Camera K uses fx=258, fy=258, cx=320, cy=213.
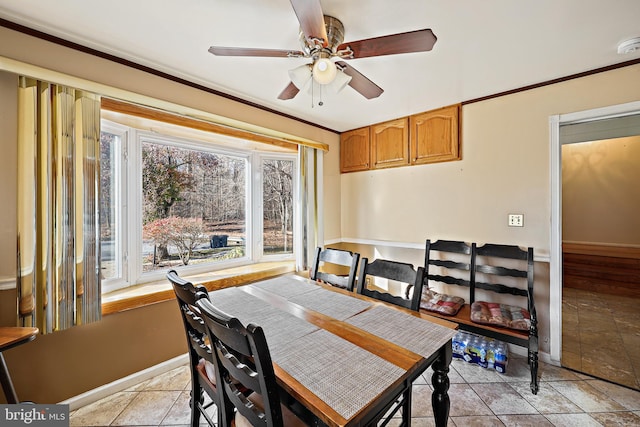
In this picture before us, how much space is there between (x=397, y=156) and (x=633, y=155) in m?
3.99

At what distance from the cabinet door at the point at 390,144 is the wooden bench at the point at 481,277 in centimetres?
104

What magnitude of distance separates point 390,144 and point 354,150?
524mm

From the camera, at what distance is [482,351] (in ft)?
6.94

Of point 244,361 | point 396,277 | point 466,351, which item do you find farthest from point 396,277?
point 466,351

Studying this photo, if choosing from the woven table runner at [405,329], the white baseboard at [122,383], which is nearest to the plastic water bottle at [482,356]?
the woven table runner at [405,329]

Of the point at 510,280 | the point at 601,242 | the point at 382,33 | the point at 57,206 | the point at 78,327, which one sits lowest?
the point at 78,327

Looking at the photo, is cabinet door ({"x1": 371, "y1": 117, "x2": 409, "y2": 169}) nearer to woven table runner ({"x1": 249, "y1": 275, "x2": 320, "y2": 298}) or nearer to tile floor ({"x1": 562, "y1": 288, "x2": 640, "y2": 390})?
woven table runner ({"x1": 249, "y1": 275, "x2": 320, "y2": 298})

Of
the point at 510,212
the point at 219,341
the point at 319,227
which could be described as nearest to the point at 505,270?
the point at 510,212

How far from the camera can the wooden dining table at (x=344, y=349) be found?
2.68 feet

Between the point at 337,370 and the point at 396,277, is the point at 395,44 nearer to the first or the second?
the point at 396,277

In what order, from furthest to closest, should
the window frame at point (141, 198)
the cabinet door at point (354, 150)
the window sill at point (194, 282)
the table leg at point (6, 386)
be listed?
1. the cabinet door at point (354, 150)
2. the window frame at point (141, 198)
3. the window sill at point (194, 282)
4. the table leg at point (6, 386)

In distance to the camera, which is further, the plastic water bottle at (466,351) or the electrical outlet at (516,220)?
the electrical outlet at (516,220)

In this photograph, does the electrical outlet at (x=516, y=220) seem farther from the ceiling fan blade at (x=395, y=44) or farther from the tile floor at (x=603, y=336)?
the ceiling fan blade at (x=395, y=44)

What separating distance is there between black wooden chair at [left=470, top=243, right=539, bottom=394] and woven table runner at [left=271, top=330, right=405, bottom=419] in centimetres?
147
